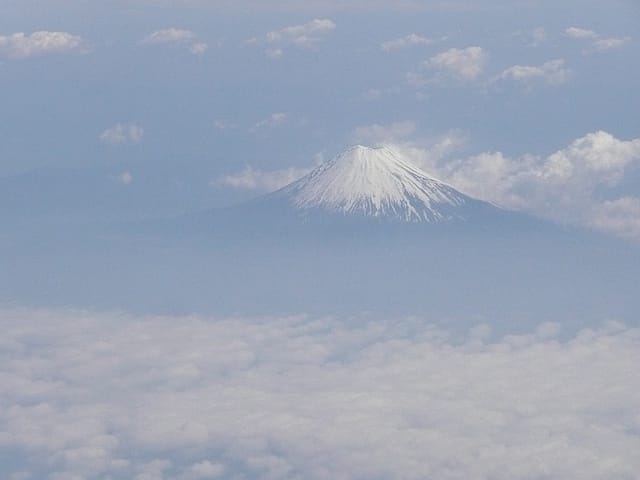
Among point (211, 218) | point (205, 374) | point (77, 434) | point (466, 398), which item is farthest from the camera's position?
point (211, 218)

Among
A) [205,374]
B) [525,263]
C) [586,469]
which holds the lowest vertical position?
[586,469]

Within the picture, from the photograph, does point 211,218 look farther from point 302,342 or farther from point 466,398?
point 466,398

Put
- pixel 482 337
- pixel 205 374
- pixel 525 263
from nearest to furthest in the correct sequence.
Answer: pixel 205 374 → pixel 482 337 → pixel 525 263

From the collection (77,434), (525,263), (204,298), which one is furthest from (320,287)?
(77,434)

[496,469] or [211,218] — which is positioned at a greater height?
[211,218]

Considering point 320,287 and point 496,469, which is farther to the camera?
point 320,287

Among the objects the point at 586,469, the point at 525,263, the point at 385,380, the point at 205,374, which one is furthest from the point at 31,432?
the point at 525,263

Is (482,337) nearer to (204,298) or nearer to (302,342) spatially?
(302,342)
